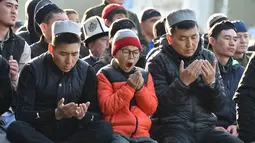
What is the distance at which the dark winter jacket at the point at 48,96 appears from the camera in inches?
255

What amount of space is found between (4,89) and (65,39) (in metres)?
0.71

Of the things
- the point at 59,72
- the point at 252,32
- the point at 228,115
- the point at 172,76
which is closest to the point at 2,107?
the point at 59,72

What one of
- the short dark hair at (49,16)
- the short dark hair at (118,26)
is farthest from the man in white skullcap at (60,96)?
the short dark hair at (49,16)

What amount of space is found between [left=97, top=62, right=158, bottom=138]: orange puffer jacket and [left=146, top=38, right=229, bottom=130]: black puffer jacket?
15cm

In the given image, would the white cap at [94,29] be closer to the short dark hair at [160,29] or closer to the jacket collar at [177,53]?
the short dark hair at [160,29]

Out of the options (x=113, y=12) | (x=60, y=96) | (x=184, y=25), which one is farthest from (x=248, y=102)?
(x=113, y=12)

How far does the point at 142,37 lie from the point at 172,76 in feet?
7.54

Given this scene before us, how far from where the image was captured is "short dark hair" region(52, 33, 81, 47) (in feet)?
21.5

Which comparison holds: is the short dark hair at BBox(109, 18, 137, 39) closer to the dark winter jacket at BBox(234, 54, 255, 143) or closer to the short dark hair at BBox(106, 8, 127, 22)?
the short dark hair at BBox(106, 8, 127, 22)

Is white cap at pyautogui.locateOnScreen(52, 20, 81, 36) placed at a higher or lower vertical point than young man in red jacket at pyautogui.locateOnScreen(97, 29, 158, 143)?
higher

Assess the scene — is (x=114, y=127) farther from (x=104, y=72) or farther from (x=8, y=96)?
(x=8, y=96)

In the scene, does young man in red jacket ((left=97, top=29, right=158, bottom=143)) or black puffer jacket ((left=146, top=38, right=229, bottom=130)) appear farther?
black puffer jacket ((left=146, top=38, right=229, bottom=130))

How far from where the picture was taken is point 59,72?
259 inches

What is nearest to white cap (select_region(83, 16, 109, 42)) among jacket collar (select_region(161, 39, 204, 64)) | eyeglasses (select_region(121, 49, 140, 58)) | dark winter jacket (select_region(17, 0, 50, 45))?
dark winter jacket (select_region(17, 0, 50, 45))
